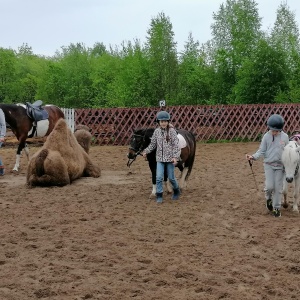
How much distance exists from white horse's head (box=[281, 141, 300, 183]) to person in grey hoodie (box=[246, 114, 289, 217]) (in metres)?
0.12

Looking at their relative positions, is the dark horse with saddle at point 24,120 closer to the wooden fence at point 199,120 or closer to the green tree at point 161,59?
the wooden fence at point 199,120

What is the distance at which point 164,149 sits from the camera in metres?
7.88

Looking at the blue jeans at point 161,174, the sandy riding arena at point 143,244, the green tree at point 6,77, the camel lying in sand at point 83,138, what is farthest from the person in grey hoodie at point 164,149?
the green tree at point 6,77

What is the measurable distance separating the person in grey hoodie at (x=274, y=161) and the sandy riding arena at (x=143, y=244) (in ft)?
0.82

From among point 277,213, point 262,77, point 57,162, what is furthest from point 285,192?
point 262,77

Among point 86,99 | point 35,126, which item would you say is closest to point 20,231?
point 35,126

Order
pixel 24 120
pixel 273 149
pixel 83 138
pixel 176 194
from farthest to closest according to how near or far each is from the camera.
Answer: pixel 24 120
pixel 83 138
pixel 176 194
pixel 273 149

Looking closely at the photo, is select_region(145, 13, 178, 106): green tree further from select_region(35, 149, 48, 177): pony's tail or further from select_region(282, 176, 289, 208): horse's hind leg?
select_region(282, 176, 289, 208): horse's hind leg

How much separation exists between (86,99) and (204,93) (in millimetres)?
12108

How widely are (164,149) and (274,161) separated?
1.74 metres

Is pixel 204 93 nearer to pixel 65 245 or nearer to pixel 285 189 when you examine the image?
pixel 285 189

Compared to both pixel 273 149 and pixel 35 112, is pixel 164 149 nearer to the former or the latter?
pixel 273 149

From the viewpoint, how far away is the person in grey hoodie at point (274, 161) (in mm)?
6816

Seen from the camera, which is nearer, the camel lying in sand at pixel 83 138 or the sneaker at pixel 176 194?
the sneaker at pixel 176 194
